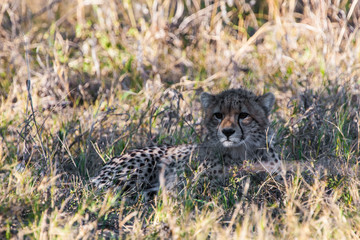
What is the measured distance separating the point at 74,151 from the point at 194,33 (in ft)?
9.45

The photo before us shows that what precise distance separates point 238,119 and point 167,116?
0.95m

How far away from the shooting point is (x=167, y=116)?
14.7 feet

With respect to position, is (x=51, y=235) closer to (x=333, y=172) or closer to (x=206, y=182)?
(x=206, y=182)

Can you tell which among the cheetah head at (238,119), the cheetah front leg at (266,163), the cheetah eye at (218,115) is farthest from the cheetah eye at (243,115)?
the cheetah front leg at (266,163)

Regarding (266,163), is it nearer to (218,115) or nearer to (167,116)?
(218,115)

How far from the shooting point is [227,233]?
2.51 metres

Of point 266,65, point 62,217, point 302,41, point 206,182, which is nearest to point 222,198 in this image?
point 206,182

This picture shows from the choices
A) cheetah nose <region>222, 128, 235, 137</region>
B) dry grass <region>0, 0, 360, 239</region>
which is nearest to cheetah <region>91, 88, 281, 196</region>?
cheetah nose <region>222, 128, 235, 137</region>

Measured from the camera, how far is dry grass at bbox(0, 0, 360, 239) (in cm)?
275

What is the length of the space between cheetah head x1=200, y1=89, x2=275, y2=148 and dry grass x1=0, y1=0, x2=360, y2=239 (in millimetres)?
229

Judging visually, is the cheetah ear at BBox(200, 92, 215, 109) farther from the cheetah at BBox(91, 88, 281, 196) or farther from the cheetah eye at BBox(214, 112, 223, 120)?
the cheetah eye at BBox(214, 112, 223, 120)

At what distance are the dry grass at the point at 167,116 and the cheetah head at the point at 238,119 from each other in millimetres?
229

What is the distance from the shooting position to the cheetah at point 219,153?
355 centimetres

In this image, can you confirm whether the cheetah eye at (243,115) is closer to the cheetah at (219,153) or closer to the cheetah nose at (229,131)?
the cheetah at (219,153)
